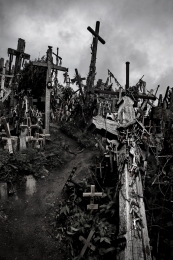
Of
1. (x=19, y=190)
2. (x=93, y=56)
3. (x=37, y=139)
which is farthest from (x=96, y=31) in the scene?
(x=19, y=190)

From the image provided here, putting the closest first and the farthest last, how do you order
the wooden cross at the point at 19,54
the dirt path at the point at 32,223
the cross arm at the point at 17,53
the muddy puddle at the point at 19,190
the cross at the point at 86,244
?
Answer: the cross at the point at 86,244
the dirt path at the point at 32,223
the muddy puddle at the point at 19,190
the cross arm at the point at 17,53
the wooden cross at the point at 19,54

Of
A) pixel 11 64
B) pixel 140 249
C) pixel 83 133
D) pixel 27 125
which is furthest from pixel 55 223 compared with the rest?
pixel 11 64

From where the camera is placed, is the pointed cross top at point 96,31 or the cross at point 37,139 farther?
the pointed cross top at point 96,31

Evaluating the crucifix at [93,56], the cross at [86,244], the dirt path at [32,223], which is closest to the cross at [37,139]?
the dirt path at [32,223]

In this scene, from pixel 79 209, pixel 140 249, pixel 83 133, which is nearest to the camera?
pixel 140 249

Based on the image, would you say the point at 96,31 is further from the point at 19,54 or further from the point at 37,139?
the point at 37,139

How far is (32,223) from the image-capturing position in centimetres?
596

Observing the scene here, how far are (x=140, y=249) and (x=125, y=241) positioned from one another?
9.8 inches

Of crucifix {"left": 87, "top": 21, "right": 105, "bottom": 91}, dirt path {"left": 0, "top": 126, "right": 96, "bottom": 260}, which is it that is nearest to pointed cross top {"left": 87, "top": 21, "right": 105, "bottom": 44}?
crucifix {"left": 87, "top": 21, "right": 105, "bottom": 91}

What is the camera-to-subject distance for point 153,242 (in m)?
4.30

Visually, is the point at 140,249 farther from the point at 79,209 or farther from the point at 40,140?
the point at 40,140

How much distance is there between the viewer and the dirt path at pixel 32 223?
200 inches

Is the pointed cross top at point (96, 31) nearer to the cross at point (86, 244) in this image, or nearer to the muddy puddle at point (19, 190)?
the muddy puddle at point (19, 190)

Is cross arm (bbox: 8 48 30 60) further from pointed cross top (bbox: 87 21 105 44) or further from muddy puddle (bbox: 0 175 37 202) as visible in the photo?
muddy puddle (bbox: 0 175 37 202)
